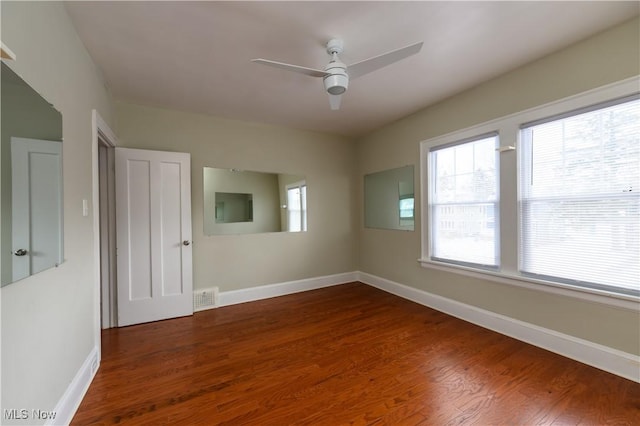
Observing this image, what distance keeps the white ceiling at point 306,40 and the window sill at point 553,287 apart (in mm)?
2055

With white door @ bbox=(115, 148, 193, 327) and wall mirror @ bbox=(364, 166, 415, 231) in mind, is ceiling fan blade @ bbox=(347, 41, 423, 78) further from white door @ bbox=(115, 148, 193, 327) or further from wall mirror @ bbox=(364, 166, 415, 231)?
white door @ bbox=(115, 148, 193, 327)

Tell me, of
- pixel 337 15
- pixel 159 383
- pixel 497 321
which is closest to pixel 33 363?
pixel 159 383

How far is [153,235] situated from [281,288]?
1.92 metres

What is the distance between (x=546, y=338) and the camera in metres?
2.38

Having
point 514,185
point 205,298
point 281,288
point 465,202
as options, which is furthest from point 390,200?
point 205,298

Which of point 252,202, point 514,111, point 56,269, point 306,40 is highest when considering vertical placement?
point 306,40

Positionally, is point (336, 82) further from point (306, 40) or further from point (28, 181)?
point (28, 181)

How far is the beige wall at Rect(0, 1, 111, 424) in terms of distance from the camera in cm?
120

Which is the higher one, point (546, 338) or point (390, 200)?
point (390, 200)

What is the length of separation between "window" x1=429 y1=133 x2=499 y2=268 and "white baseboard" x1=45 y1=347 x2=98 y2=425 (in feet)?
11.9

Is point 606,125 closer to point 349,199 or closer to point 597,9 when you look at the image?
point 597,9

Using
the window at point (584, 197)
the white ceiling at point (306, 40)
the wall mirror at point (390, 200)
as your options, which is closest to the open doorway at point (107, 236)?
the white ceiling at point (306, 40)

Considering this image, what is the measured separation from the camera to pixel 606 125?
2094mm

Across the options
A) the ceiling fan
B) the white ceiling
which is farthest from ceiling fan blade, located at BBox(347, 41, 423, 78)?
the white ceiling
